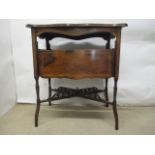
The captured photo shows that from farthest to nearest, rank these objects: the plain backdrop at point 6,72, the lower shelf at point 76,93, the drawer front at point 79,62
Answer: the plain backdrop at point 6,72 < the lower shelf at point 76,93 < the drawer front at point 79,62

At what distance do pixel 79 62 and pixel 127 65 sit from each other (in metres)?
0.60

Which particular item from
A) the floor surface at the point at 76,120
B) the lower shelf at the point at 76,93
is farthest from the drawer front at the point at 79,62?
the floor surface at the point at 76,120

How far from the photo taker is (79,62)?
1.34 metres

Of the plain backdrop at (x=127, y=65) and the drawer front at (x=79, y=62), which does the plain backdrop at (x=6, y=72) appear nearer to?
the plain backdrop at (x=127, y=65)

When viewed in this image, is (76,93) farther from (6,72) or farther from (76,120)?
(6,72)

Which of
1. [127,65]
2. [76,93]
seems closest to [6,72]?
[76,93]

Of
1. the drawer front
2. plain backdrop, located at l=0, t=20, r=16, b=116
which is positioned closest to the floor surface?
plain backdrop, located at l=0, t=20, r=16, b=116

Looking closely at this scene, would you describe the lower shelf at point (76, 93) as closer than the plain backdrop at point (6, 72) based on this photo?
Yes

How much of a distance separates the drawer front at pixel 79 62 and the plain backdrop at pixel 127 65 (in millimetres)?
461

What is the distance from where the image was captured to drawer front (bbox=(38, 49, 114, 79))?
4.37 feet

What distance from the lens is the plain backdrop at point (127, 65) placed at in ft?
5.59

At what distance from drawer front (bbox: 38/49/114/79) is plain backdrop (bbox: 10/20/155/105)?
Result: 46 cm
